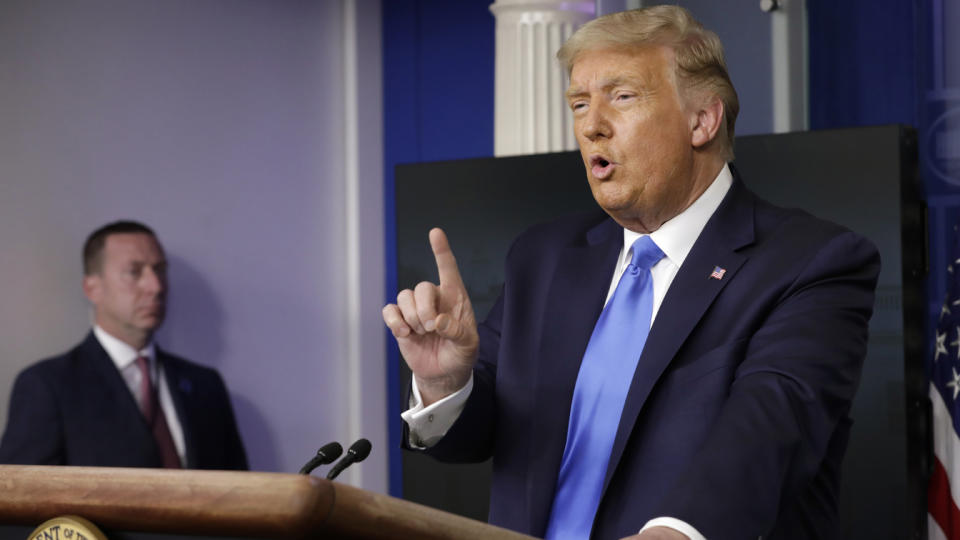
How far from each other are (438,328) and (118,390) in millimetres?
2591

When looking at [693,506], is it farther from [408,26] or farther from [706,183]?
[408,26]

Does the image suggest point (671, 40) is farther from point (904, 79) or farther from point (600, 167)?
point (904, 79)

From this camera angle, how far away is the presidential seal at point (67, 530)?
958mm

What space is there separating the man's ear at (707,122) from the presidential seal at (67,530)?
47.4 inches

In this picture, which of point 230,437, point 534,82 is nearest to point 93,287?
point 230,437

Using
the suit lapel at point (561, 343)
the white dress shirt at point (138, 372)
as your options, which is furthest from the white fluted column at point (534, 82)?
the suit lapel at point (561, 343)

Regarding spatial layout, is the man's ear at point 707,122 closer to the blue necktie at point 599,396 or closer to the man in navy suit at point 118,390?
the blue necktie at point 599,396

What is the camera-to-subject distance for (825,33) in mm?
3258

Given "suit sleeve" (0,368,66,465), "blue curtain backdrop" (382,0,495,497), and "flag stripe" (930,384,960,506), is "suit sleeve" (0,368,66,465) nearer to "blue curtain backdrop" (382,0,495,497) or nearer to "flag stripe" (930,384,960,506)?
"blue curtain backdrop" (382,0,495,497)

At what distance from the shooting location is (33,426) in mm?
3729

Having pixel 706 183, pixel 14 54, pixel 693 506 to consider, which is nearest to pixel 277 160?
pixel 14 54

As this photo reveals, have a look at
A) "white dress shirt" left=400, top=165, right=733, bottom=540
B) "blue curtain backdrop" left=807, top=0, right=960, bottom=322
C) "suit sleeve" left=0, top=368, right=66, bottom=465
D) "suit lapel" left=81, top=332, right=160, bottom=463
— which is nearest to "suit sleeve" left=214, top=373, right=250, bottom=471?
"suit lapel" left=81, top=332, right=160, bottom=463

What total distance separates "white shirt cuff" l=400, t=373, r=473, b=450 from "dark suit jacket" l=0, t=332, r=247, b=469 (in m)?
2.23

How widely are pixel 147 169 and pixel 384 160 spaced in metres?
1.11
